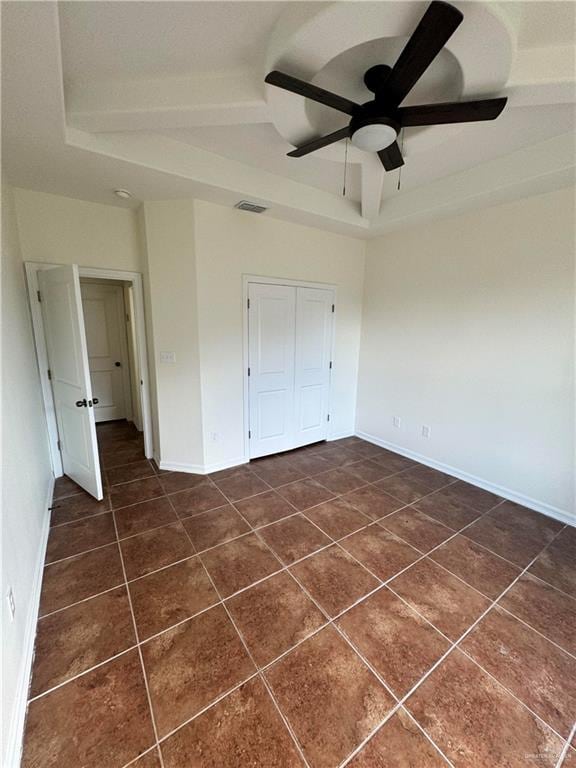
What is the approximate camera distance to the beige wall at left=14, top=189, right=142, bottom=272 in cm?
265

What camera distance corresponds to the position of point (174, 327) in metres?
3.02

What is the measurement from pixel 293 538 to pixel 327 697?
3.32ft

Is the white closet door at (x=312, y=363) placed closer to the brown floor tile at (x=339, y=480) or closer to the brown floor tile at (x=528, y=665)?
the brown floor tile at (x=339, y=480)

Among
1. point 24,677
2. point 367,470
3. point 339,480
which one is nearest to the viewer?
point 24,677

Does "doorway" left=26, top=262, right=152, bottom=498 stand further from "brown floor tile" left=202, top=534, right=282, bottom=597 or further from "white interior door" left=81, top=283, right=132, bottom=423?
"white interior door" left=81, top=283, right=132, bottom=423

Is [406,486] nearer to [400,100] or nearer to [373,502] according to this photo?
[373,502]


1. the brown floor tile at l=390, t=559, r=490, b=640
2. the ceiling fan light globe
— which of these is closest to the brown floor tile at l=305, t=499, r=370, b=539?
the brown floor tile at l=390, t=559, r=490, b=640

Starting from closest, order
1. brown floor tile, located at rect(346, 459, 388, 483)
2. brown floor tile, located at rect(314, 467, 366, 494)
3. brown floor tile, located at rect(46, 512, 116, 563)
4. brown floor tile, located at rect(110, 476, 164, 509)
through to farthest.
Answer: brown floor tile, located at rect(46, 512, 116, 563), brown floor tile, located at rect(110, 476, 164, 509), brown floor tile, located at rect(314, 467, 366, 494), brown floor tile, located at rect(346, 459, 388, 483)

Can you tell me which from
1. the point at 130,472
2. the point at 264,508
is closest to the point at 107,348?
the point at 130,472

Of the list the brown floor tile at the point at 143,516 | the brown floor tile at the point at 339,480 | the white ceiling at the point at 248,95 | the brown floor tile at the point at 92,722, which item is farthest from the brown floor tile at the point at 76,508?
the white ceiling at the point at 248,95

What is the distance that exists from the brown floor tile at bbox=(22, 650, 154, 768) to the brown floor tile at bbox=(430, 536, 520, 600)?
188cm

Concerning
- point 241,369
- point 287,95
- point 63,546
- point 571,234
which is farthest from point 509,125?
point 63,546

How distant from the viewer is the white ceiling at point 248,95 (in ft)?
4.31

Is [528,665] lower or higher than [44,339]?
lower
